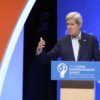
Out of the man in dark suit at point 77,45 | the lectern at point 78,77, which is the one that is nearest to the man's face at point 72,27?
the man in dark suit at point 77,45

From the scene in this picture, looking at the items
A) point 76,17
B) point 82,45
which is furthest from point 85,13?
point 82,45

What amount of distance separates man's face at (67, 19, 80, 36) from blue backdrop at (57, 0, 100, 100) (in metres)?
0.07

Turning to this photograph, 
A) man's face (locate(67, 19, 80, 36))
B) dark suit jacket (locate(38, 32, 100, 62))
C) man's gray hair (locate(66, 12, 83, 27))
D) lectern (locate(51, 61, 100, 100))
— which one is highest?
man's gray hair (locate(66, 12, 83, 27))

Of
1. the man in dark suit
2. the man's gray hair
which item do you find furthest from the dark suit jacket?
the man's gray hair

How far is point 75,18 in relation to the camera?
274 centimetres

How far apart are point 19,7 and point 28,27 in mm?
237

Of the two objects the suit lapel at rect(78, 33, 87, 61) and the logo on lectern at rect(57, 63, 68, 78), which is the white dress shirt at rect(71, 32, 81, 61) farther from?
the logo on lectern at rect(57, 63, 68, 78)

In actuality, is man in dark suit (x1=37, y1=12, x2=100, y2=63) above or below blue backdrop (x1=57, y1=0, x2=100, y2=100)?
below

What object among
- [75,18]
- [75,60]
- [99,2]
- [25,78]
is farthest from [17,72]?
[99,2]

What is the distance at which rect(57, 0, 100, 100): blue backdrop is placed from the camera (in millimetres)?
2814

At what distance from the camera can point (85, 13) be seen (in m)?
2.83

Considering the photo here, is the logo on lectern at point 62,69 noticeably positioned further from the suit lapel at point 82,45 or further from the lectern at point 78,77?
the suit lapel at point 82,45

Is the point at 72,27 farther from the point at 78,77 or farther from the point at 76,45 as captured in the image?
the point at 78,77

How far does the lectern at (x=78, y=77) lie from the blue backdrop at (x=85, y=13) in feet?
0.46
